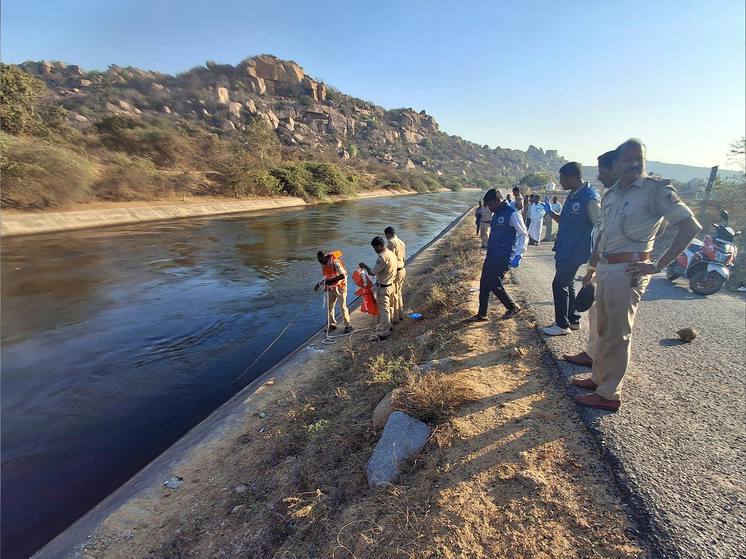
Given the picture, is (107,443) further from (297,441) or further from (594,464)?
(594,464)

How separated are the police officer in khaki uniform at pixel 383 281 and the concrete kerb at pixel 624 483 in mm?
3238

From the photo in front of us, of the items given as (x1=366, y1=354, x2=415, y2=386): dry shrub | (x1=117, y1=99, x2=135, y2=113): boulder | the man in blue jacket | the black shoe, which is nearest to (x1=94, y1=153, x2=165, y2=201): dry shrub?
(x1=366, y1=354, x2=415, y2=386): dry shrub

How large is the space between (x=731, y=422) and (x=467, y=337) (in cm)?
262

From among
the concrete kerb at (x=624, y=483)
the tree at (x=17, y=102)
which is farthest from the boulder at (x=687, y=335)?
the tree at (x=17, y=102)

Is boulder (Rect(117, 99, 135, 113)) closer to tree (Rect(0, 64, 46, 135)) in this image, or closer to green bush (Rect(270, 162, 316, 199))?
green bush (Rect(270, 162, 316, 199))

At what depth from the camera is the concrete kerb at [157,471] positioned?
306cm

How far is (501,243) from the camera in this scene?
5.02 metres

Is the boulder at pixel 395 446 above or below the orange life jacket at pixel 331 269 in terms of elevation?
below

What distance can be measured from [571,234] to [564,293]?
0.77 m

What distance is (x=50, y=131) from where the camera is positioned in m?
23.9

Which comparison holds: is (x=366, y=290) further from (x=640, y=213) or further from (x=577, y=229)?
(x=640, y=213)

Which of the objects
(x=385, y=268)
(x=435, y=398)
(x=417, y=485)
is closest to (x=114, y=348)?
(x=385, y=268)

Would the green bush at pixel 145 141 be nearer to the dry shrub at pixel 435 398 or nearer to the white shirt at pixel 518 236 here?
the white shirt at pixel 518 236

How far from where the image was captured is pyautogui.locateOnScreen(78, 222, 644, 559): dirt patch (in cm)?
210
